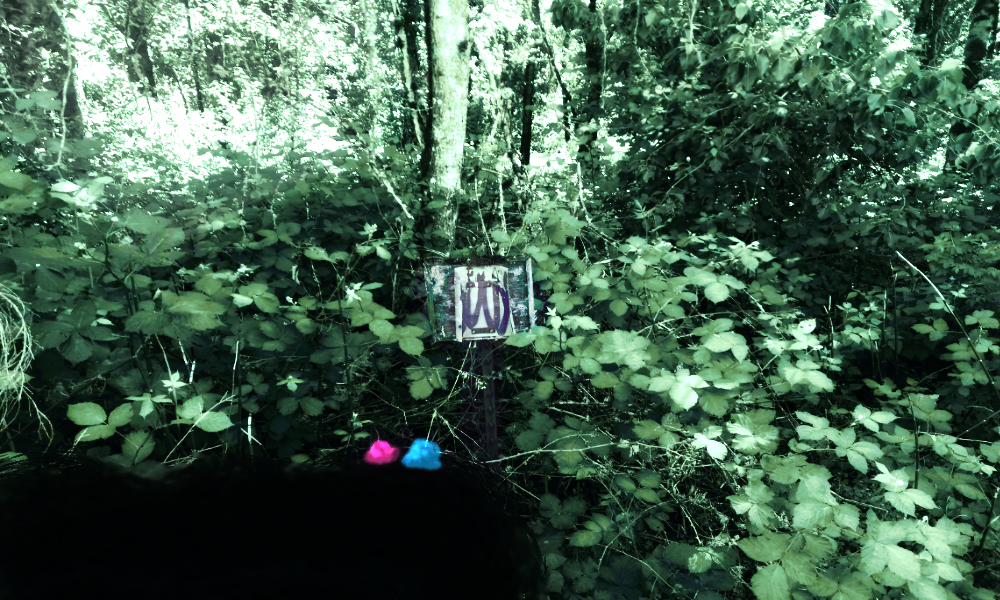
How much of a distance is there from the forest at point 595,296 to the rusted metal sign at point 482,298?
0.03 ft

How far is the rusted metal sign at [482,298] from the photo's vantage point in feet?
5.41

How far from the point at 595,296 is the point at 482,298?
1.78 feet

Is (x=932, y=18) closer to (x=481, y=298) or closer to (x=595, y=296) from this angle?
(x=595, y=296)

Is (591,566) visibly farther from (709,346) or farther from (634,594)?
(709,346)

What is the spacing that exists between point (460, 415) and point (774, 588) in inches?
52.4

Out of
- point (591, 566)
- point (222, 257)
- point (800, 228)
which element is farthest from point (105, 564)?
point (800, 228)

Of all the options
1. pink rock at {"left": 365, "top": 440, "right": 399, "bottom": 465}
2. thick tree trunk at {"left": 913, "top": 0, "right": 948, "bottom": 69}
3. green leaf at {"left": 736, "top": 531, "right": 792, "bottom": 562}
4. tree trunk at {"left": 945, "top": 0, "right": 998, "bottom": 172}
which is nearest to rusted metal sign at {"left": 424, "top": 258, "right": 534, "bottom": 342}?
pink rock at {"left": 365, "top": 440, "right": 399, "bottom": 465}

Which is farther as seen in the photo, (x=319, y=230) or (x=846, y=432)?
(x=319, y=230)

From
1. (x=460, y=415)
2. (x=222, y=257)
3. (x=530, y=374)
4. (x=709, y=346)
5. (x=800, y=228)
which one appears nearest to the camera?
(x=709, y=346)

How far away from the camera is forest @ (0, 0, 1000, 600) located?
4.63 feet

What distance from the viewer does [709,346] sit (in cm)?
164

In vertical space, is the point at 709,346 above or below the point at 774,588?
above

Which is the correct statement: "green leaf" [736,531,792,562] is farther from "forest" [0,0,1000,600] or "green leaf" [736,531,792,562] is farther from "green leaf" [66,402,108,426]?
"green leaf" [66,402,108,426]

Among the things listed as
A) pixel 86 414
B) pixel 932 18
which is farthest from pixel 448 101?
pixel 932 18
